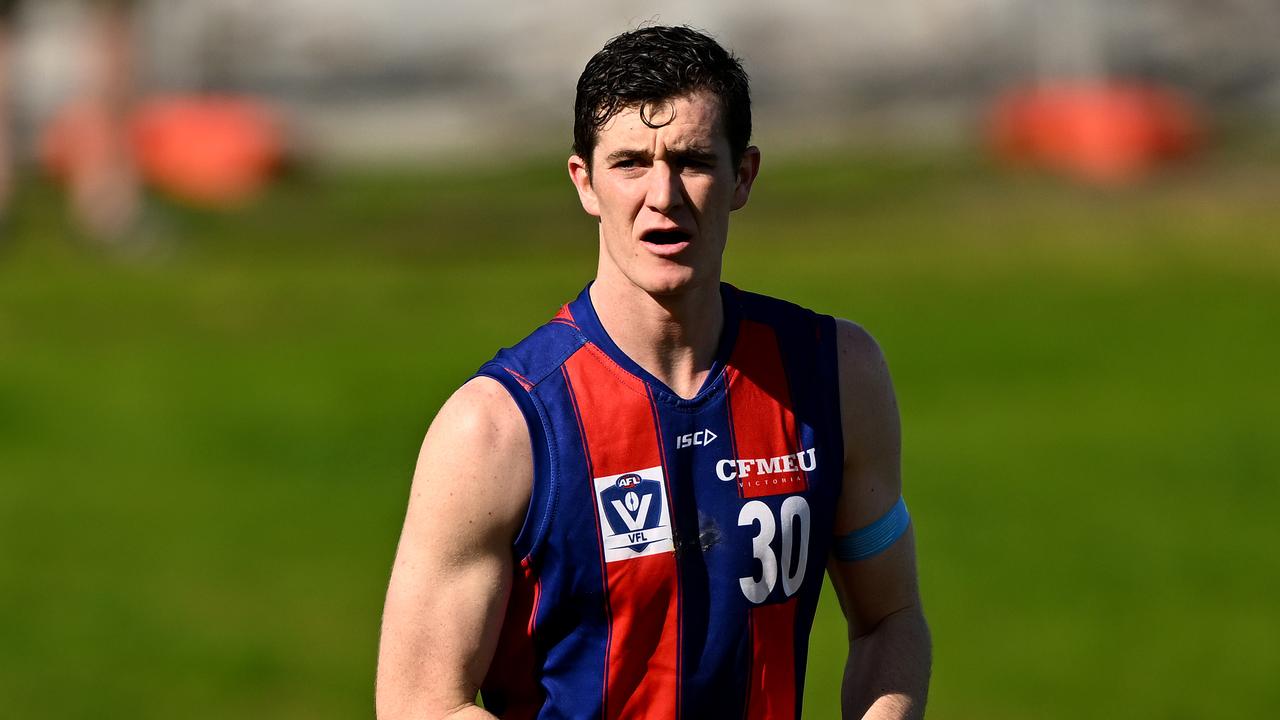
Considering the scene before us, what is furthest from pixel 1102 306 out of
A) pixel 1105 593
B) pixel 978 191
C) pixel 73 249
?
pixel 73 249

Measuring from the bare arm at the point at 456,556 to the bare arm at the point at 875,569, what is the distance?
2.68ft

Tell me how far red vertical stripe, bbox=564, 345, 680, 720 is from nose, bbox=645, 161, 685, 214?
0.41m

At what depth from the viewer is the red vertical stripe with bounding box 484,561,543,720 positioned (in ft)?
15.1

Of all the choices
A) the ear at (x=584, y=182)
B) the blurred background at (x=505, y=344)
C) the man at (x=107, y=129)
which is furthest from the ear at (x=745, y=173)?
Answer: the man at (x=107, y=129)

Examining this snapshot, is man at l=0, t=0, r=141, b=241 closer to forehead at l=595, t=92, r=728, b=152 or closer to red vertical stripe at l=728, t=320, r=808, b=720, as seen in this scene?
red vertical stripe at l=728, t=320, r=808, b=720

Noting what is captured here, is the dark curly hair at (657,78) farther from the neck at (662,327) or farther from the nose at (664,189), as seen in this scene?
the neck at (662,327)

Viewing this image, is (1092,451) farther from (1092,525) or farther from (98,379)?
(98,379)

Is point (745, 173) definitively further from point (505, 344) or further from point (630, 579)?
point (505, 344)

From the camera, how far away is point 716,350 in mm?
4754

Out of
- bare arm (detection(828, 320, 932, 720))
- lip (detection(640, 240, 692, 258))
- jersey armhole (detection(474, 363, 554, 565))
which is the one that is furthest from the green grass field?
lip (detection(640, 240, 692, 258))

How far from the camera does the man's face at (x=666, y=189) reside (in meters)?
4.41

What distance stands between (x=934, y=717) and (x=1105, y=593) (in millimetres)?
3488

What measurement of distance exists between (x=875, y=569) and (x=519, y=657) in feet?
2.88

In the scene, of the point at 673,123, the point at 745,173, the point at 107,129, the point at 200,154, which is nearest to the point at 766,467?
the point at 745,173
